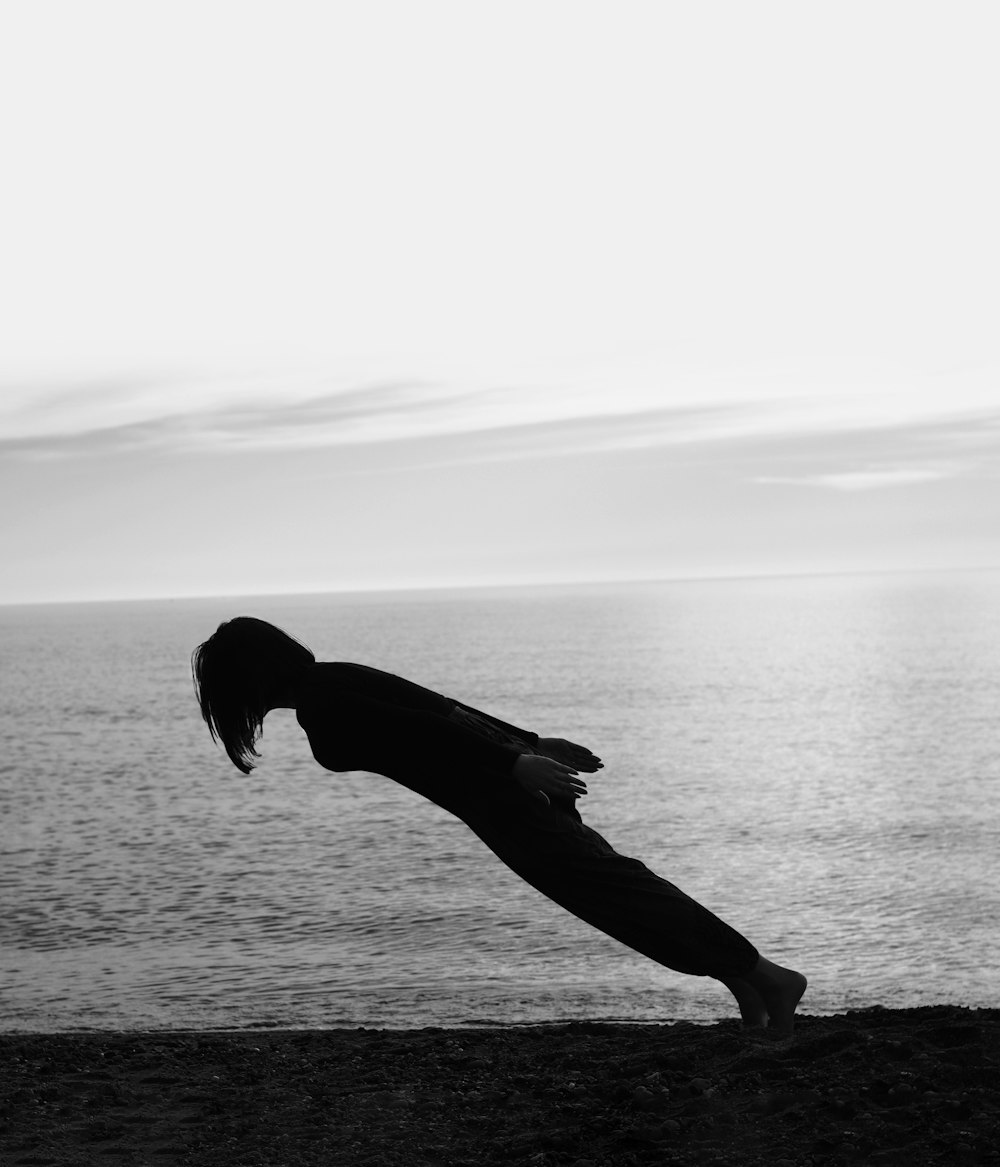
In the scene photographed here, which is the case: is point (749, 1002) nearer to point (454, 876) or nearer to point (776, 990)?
point (776, 990)

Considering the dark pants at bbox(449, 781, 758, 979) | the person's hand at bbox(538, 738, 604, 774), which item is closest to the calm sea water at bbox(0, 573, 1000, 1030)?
the dark pants at bbox(449, 781, 758, 979)

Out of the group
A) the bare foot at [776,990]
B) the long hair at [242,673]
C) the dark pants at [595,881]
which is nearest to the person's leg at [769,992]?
the bare foot at [776,990]

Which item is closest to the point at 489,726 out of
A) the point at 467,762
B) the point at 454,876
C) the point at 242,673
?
the point at 467,762

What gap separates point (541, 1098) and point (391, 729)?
128 inches

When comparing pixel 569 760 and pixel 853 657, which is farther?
pixel 853 657

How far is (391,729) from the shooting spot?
5215mm

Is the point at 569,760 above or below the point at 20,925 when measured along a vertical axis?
above

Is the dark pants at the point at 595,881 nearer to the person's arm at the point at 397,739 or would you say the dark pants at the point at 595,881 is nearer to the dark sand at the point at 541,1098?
the person's arm at the point at 397,739

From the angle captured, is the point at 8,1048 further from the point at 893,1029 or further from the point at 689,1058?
the point at 893,1029

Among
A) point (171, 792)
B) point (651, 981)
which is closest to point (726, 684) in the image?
point (171, 792)

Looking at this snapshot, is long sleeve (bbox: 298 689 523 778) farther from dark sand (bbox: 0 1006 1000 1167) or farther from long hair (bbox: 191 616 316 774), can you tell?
dark sand (bbox: 0 1006 1000 1167)

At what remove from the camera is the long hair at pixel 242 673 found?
538 centimetres

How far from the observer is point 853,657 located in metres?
107

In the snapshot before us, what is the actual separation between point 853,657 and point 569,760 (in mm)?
106280
